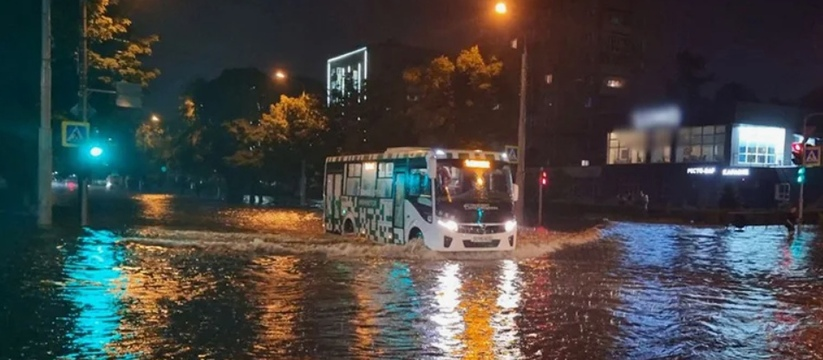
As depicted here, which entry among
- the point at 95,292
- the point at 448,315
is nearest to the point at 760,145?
the point at 448,315

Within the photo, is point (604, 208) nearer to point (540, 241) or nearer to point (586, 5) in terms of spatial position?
point (540, 241)

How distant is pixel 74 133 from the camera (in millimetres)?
22297

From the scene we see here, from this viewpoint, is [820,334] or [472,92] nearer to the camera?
[820,334]

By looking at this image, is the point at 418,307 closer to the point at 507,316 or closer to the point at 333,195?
the point at 507,316

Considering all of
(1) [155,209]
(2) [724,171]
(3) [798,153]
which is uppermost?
(3) [798,153]

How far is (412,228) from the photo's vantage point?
1958cm

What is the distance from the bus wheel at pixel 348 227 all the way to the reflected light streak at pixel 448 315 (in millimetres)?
8394

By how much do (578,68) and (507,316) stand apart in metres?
62.1

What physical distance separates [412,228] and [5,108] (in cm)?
1761

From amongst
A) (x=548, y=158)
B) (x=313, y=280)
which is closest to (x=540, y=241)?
(x=313, y=280)

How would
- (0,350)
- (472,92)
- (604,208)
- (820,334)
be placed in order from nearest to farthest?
1. (0,350)
2. (820,334)
3. (472,92)
4. (604,208)

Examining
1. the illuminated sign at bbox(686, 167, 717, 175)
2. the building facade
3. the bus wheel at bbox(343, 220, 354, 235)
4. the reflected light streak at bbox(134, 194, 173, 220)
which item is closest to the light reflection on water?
the bus wheel at bbox(343, 220, 354, 235)

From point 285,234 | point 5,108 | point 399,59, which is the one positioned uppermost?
point 399,59

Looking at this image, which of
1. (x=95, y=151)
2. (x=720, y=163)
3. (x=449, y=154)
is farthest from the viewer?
(x=720, y=163)
